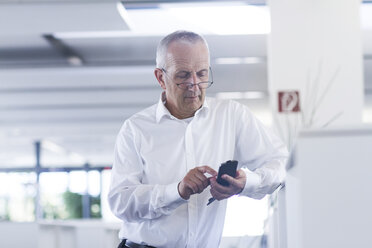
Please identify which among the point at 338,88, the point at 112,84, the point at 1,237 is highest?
the point at 112,84

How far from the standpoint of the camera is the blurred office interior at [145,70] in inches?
178

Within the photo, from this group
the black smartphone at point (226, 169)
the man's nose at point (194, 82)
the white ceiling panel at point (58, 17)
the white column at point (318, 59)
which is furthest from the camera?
the white ceiling panel at point (58, 17)

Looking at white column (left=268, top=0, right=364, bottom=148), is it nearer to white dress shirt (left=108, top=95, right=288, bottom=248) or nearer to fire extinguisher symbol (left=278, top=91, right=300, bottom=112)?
fire extinguisher symbol (left=278, top=91, right=300, bottom=112)

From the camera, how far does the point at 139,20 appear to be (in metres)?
6.77

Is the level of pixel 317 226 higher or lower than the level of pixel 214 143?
lower

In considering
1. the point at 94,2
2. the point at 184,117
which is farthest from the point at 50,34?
the point at 184,117

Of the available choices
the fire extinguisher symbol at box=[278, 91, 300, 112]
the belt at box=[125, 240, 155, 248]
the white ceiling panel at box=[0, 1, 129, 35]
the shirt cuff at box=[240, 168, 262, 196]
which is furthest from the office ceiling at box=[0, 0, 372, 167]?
the shirt cuff at box=[240, 168, 262, 196]

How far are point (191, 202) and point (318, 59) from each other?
292 cm

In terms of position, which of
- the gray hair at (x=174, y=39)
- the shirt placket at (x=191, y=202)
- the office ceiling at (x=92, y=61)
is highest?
the office ceiling at (x=92, y=61)

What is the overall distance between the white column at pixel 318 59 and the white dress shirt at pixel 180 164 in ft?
7.57

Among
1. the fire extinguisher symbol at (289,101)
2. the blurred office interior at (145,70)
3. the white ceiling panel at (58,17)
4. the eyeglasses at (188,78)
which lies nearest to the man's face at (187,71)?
the eyeglasses at (188,78)

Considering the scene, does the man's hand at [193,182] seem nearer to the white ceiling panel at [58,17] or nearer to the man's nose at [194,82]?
the man's nose at [194,82]

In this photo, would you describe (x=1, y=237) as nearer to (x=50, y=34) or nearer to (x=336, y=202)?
(x=50, y=34)

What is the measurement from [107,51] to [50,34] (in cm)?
129
